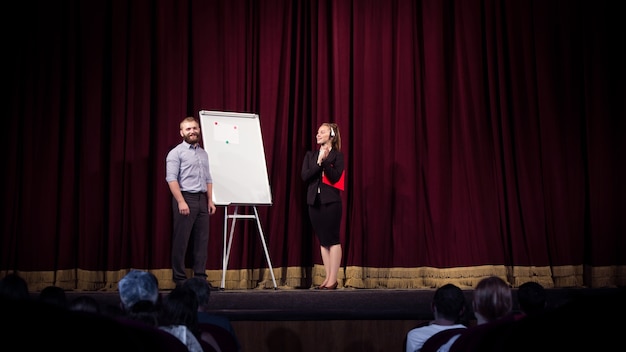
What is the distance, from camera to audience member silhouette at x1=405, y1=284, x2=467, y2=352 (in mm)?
2662

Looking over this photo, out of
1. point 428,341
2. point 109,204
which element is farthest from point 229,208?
point 428,341

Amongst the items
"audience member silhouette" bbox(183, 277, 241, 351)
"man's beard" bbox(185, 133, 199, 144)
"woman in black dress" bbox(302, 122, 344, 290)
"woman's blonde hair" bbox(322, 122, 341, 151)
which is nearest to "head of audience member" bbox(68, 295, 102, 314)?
"audience member silhouette" bbox(183, 277, 241, 351)

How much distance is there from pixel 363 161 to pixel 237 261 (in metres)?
1.62

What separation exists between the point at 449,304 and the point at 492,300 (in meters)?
0.27

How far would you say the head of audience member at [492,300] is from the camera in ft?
7.91

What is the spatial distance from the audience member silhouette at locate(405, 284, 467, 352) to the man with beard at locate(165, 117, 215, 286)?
9.80 ft

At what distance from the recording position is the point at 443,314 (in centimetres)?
269

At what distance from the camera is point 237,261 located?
248 inches

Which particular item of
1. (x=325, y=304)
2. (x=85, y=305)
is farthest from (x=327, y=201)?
(x=85, y=305)

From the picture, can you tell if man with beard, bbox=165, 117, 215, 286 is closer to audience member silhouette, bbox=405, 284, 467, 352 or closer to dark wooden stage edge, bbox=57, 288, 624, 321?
dark wooden stage edge, bbox=57, 288, 624, 321

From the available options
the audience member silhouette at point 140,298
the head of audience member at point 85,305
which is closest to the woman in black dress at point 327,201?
the audience member silhouette at point 140,298

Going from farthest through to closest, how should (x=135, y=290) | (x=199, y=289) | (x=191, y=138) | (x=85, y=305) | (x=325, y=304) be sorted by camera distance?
1. (x=191, y=138)
2. (x=325, y=304)
3. (x=199, y=289)
4. (x=135, y=290)
5. (x=85, y=305)

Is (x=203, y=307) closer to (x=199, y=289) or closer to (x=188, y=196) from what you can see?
(x=199, y=289)

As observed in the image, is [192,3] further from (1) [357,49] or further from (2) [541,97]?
(2) [541,97]
